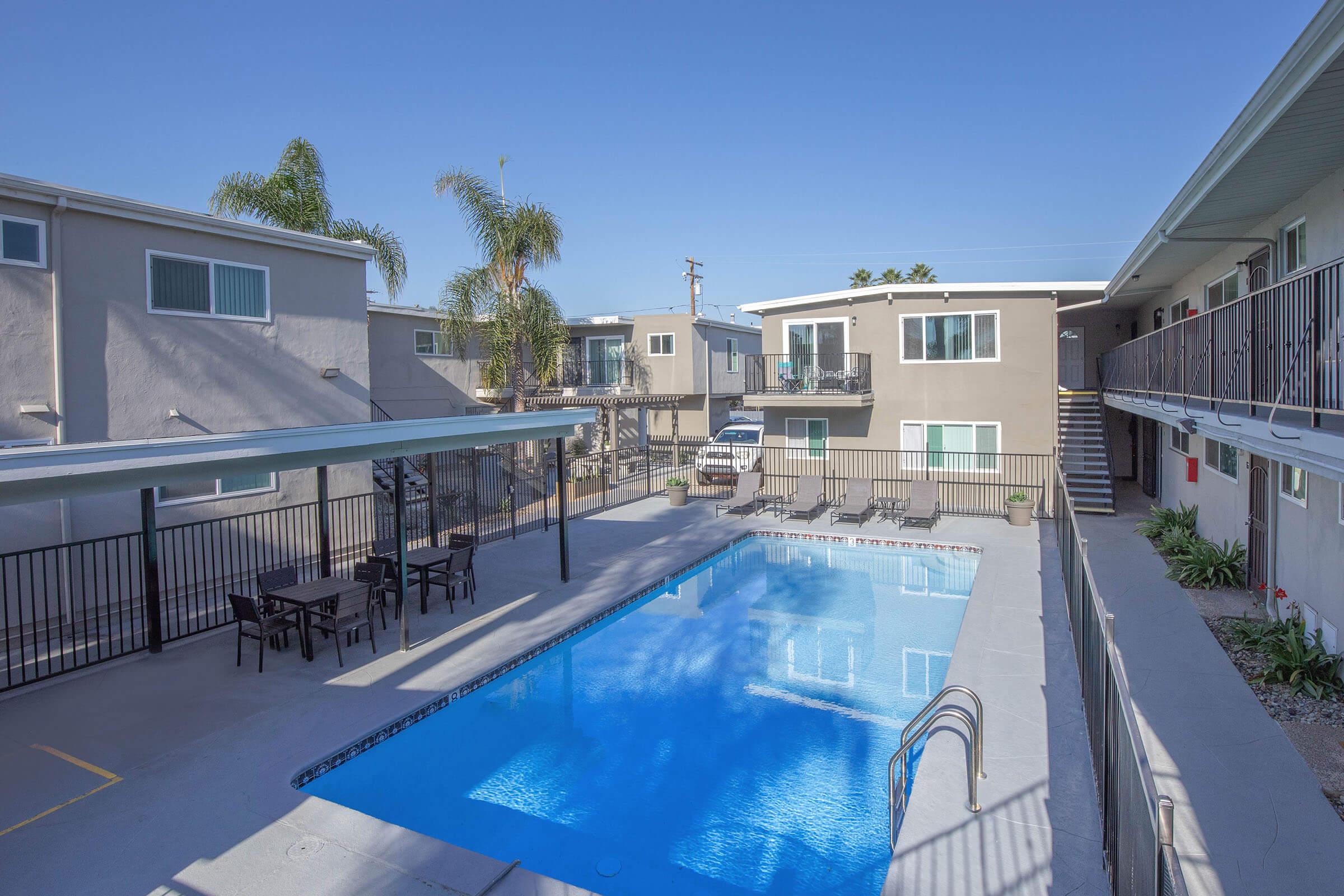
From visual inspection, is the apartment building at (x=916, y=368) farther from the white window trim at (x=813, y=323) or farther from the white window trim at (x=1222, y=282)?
the white window trim at (x=1222, y=282)

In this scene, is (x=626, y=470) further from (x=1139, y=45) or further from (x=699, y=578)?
(x=1139, y=45)

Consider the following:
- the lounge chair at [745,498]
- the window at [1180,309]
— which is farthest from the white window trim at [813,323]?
the window at [1180,309]

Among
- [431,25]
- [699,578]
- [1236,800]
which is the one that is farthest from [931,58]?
[1236,800]

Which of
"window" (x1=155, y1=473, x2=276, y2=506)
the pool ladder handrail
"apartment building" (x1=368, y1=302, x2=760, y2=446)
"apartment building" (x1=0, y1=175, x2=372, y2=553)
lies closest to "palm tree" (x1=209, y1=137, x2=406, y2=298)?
"apartment building" (x1=368, y1=302, x2=760, y2=446)

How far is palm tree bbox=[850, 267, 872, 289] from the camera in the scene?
4678cm

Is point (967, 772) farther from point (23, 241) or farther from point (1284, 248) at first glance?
point (23, 241)

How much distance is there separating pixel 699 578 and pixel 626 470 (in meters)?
11.4

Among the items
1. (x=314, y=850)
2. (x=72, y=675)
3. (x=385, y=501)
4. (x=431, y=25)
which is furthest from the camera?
(x=431, y=25)

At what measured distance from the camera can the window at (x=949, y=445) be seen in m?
18.8

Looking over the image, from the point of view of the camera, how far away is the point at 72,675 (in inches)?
344

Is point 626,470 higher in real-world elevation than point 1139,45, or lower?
lower

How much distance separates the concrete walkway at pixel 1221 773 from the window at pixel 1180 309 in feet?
25.7

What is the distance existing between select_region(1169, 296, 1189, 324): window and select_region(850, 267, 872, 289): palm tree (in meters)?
30.5

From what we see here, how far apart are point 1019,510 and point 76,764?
16.6 metres
